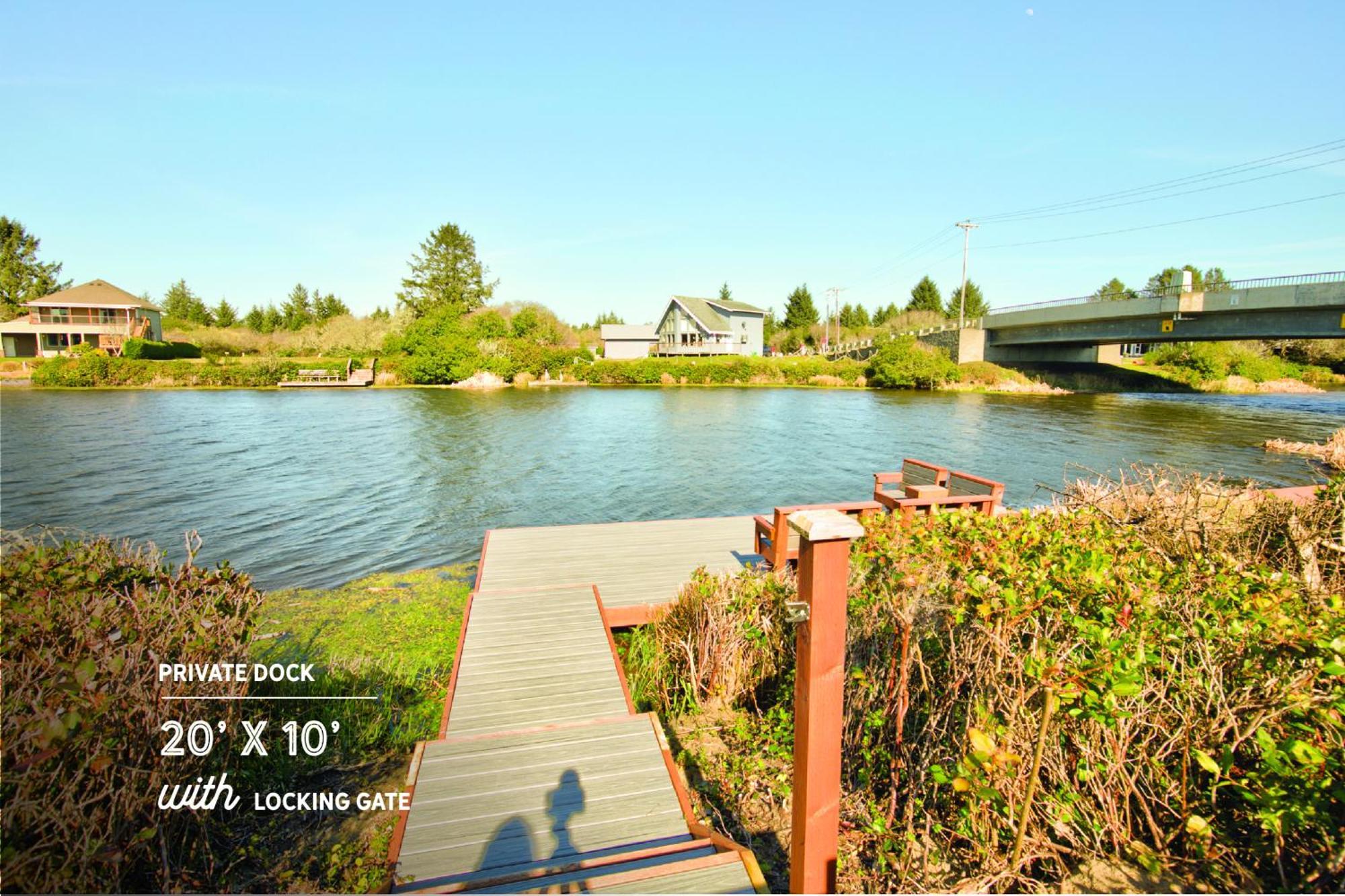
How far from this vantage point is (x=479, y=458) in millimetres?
19641

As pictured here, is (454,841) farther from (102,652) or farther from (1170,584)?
(1170,584)

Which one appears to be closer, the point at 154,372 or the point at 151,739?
the point at 151,739

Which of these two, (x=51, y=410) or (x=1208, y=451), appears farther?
(x=51, y=410)

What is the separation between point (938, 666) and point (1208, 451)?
2222 cm

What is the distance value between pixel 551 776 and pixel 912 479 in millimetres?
6820

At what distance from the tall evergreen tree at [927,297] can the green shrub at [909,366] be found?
94.7ft

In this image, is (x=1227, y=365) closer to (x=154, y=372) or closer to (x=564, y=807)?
(x=564, y=807)

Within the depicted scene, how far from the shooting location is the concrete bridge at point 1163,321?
25.5 meters

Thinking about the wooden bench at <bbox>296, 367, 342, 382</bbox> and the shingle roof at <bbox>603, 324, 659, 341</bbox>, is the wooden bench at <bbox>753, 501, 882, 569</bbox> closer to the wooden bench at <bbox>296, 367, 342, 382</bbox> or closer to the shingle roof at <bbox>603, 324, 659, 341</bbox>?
the wooden bench at <bbox>296, 367, 342, 382</bbox>

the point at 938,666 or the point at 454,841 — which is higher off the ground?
the point at 938,666

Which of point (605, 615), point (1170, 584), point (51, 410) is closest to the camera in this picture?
point (1170, 584)

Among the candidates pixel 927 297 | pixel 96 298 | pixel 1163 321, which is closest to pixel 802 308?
pixel 927 297

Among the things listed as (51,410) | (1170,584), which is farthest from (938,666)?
(51,410)

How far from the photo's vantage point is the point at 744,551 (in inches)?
337
